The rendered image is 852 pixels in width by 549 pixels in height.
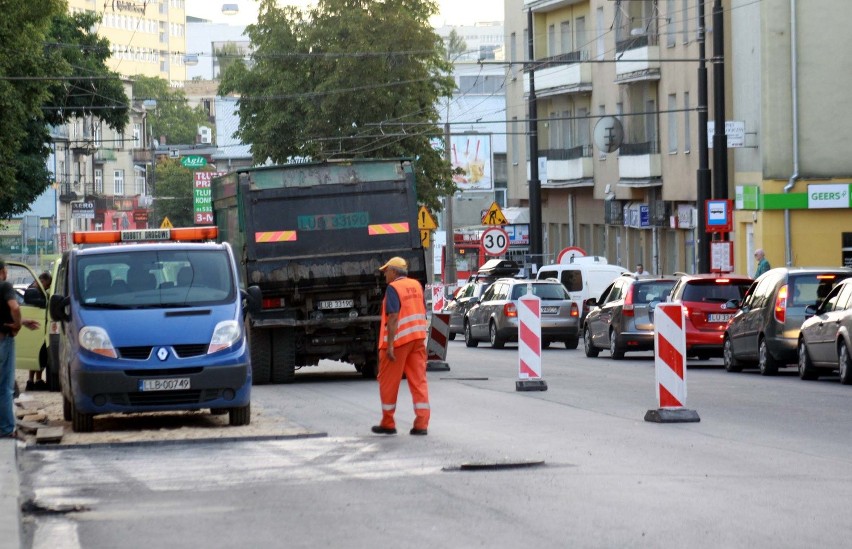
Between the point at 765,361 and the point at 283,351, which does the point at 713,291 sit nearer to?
the point at 765,361

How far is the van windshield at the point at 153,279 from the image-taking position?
1653 cm

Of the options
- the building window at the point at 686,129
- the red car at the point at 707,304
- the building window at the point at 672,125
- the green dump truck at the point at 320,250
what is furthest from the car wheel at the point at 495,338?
the building window at the point at 672,125

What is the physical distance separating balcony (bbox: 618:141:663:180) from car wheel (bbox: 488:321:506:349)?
16.3 meters

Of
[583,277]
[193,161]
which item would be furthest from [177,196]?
[583,277]

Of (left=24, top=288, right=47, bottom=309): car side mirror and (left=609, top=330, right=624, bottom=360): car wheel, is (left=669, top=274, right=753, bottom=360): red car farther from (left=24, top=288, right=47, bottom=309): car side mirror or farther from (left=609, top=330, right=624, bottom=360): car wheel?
(left=24, top=288, right=47, bottom=309): car side mirror

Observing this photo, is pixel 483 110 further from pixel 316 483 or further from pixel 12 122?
pixel 316 483

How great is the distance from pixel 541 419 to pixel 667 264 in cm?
3855

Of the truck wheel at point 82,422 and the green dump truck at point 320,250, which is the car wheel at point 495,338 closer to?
the green dump truck at point 320,250

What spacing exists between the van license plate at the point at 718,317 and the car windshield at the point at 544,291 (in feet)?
27.1

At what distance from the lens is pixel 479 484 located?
11312 millimetres

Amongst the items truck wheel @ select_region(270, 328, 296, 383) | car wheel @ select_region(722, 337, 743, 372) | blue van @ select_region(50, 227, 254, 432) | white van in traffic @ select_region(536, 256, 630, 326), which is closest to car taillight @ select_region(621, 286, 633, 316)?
car wheel @ select_region(722, 337, 743, 372)

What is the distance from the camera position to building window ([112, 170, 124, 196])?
132m

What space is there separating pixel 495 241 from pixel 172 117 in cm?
10565

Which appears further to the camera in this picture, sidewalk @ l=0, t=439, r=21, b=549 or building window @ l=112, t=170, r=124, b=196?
building window @ l=112, t=170, r=124, b=196
